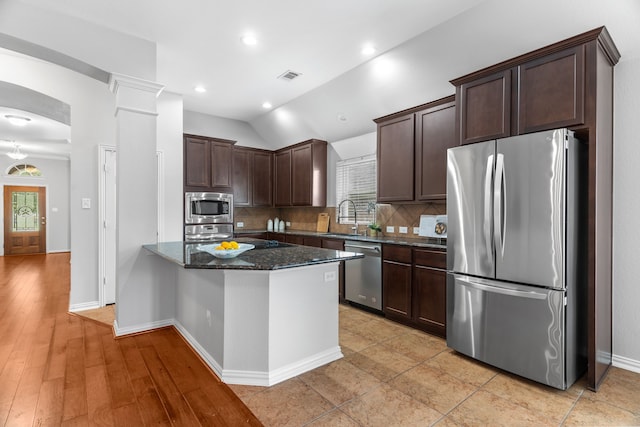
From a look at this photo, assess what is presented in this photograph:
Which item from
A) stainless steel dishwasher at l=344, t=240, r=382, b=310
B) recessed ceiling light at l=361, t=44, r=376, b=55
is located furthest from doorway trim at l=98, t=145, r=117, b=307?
recessed ceiling light at l=361, t=44, r=376, b=55

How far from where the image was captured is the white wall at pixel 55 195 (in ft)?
30.6

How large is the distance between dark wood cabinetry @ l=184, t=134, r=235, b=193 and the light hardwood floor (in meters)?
2.42

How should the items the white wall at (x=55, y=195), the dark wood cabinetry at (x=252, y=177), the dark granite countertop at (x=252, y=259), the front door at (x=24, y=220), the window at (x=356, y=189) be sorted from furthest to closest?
the white wall at (x=55, y=195)
the front door at (x=24, y=220)
the dark wood cabinetry at (x=252, y=177)
the window at (x=356, y=189)
the dark granite countertop at (x=252, y=259)

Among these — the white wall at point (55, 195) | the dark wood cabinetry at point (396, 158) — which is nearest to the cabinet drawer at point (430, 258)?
the dark wood cabinetry at point (396, 158)

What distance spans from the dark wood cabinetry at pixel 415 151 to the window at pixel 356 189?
674 mm

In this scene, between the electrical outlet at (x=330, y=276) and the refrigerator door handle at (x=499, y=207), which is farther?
the electrical outlet at (x=330, y=276)

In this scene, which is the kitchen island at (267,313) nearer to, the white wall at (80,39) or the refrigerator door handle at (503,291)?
the refrigerator door handle at (503,291)

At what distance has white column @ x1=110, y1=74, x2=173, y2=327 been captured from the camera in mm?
3176

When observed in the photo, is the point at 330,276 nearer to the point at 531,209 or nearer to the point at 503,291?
the point at 503,291

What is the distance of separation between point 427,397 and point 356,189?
3.31m

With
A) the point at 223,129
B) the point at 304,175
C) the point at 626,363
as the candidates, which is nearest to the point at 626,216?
the point at 626,363

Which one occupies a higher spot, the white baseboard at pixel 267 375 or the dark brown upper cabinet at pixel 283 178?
the dark brown upper cabinet at pixel 283 178

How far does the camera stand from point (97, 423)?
6.14 feet

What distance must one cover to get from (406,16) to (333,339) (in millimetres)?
2869
